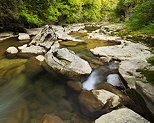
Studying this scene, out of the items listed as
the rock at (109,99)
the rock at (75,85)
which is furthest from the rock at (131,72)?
the rock at (75,85)

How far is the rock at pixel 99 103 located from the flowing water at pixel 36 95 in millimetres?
191

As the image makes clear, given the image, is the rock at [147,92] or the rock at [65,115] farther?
the rock at [65,115]

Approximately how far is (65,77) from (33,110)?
1596 mm

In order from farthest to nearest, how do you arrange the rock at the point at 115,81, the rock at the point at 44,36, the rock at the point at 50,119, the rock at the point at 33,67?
the rock at the point at 44,36, the rock at the point at 33,67, the rock at the point at 115,81, the rock at the point at 50,119

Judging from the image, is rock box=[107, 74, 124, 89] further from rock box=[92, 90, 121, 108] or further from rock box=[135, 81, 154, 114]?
rock box=[135, 81, 154, 114]

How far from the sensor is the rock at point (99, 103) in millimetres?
2432

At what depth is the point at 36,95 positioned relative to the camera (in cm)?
319

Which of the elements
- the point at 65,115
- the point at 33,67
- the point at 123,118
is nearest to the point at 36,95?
the point at 65,115

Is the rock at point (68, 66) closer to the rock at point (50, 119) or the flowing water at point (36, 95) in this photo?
the flowing water at point (36, 95)

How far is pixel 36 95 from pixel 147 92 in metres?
3.26

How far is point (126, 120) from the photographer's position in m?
1.77

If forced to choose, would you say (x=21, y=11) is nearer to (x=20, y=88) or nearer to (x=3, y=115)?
(x=20, y=88)

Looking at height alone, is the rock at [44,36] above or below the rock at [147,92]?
below

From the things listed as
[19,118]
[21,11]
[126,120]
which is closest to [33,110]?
[19,118]
